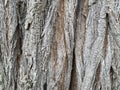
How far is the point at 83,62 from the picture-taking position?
1.33m

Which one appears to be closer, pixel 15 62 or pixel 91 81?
pixel 91 81

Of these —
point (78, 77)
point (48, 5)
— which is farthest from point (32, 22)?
point (78, 77)

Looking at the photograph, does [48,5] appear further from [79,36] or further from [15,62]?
[15,62]

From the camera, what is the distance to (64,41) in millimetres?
1324

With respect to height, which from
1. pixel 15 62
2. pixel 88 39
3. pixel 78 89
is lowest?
pixel 78 89

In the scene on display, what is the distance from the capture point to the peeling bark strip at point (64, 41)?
127cm

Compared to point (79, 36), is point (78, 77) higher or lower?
lower

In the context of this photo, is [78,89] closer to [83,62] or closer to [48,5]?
[83,62]

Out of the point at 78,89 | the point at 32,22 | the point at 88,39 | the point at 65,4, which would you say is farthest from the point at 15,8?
the point at 78,89

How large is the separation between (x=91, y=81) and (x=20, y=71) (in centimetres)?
38

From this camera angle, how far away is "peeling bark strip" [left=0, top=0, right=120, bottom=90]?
1268 millimetres

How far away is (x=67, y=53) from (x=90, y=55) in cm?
11

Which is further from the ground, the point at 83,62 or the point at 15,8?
the point at 15,8

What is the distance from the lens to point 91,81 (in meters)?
1.30
